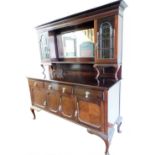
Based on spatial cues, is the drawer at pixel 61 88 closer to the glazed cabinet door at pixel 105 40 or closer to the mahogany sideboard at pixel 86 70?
the mahogany sideboard at pixel 86 70

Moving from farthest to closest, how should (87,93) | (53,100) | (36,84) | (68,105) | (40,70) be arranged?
1. (40,70)
2. (36,84)
3. (53,100)
4. (68,105)
5. (87,93)

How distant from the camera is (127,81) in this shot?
1844 millimetres

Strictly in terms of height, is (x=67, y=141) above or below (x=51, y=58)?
below

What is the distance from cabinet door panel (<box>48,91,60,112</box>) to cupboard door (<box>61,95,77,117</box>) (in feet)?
0.37

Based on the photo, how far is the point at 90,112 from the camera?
1551mm

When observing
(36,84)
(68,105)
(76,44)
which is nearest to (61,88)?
(68,105)

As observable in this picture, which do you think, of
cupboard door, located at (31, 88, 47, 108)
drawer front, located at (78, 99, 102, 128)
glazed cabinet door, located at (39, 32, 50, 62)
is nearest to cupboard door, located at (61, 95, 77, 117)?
drawer front, located at (78, 99, 102, 128)

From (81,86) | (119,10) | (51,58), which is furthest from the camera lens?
(51,58)

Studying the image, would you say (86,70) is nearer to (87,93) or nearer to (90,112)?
(87,93)

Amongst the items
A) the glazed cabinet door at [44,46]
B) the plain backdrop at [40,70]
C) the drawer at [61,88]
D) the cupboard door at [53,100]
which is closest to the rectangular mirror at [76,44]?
the glazed cabinet door at [44,46]

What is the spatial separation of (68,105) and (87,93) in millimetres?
425

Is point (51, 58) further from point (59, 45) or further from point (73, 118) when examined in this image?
point (73, 118)

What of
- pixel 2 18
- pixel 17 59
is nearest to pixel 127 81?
pixel 17 59

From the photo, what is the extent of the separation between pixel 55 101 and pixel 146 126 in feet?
4.70
